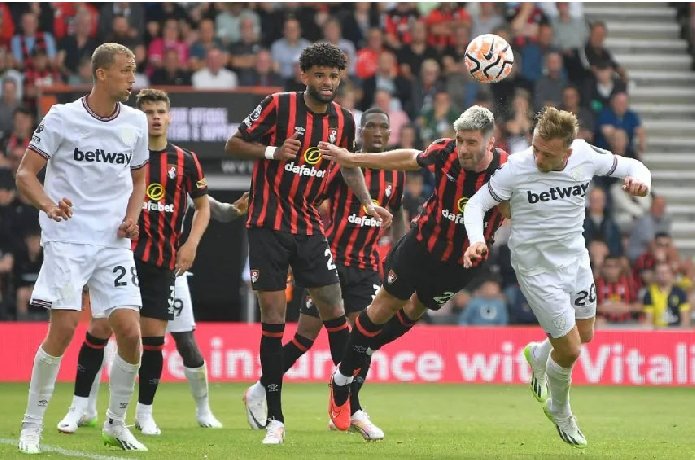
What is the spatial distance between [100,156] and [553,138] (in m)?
2.79

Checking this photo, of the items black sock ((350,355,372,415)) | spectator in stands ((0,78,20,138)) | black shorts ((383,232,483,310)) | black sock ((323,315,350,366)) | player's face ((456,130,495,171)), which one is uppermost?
player's face ((456,130,495,171))

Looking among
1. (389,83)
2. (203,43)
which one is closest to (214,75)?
(203,43)

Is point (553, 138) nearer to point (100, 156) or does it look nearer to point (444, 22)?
point (100, 156)

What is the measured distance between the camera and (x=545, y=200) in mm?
9023

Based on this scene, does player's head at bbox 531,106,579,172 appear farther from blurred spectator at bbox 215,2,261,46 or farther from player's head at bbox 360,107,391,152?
blurred spectator at bbox 215,2,261,46

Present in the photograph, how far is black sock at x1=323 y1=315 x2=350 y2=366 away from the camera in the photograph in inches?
408

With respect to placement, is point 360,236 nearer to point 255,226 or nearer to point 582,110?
point 255,226

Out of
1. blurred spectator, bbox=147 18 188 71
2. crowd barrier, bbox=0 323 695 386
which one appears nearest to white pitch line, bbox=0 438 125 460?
crowd barrier, bbox=0 323 695 386

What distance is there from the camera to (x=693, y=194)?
22.1 metres

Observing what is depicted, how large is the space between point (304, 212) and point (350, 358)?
3.59 feet

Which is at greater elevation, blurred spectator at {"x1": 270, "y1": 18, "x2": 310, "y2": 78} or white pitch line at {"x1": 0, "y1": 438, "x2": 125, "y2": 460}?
blurred spectator at {"x1": 270, "y1": 18, "x2": 310, "y2": 78}

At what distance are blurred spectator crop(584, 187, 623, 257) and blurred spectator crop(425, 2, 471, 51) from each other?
3.49 m

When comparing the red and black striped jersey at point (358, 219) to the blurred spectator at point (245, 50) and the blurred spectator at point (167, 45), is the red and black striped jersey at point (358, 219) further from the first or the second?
the blurred spectator at point (167, 45)

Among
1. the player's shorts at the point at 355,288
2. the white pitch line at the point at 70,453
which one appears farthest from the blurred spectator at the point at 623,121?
the white pitch line at the point at 70,453
